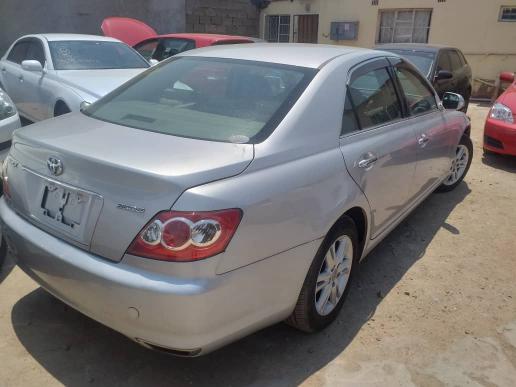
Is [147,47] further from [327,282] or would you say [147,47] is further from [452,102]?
[327,282]

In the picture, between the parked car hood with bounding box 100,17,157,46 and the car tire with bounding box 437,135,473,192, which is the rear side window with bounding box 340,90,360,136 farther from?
the parked car hood with bounding box 100,17,157,46

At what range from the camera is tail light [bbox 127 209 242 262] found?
1887mm

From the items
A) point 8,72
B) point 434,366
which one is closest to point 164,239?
point 434,366


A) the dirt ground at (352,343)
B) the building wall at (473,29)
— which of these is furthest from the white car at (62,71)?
the building wall at (473,29)

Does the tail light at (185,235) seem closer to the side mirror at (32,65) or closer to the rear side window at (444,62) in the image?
the side mirror at (32,65)

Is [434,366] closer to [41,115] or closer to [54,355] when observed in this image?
[54,355]

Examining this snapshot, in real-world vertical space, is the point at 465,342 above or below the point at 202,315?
below

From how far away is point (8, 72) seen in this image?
22.7 ft

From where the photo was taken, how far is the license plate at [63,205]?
2115 mm

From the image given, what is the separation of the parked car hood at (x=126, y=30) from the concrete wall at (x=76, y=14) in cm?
253

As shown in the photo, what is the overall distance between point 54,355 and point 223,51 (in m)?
2.10

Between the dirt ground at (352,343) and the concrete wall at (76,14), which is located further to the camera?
the concrete wall at (76,14)

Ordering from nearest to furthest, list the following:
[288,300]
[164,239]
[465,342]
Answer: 1. [164,239]
2. [288,300]
3. [465,342]

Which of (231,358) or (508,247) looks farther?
(508,247)
